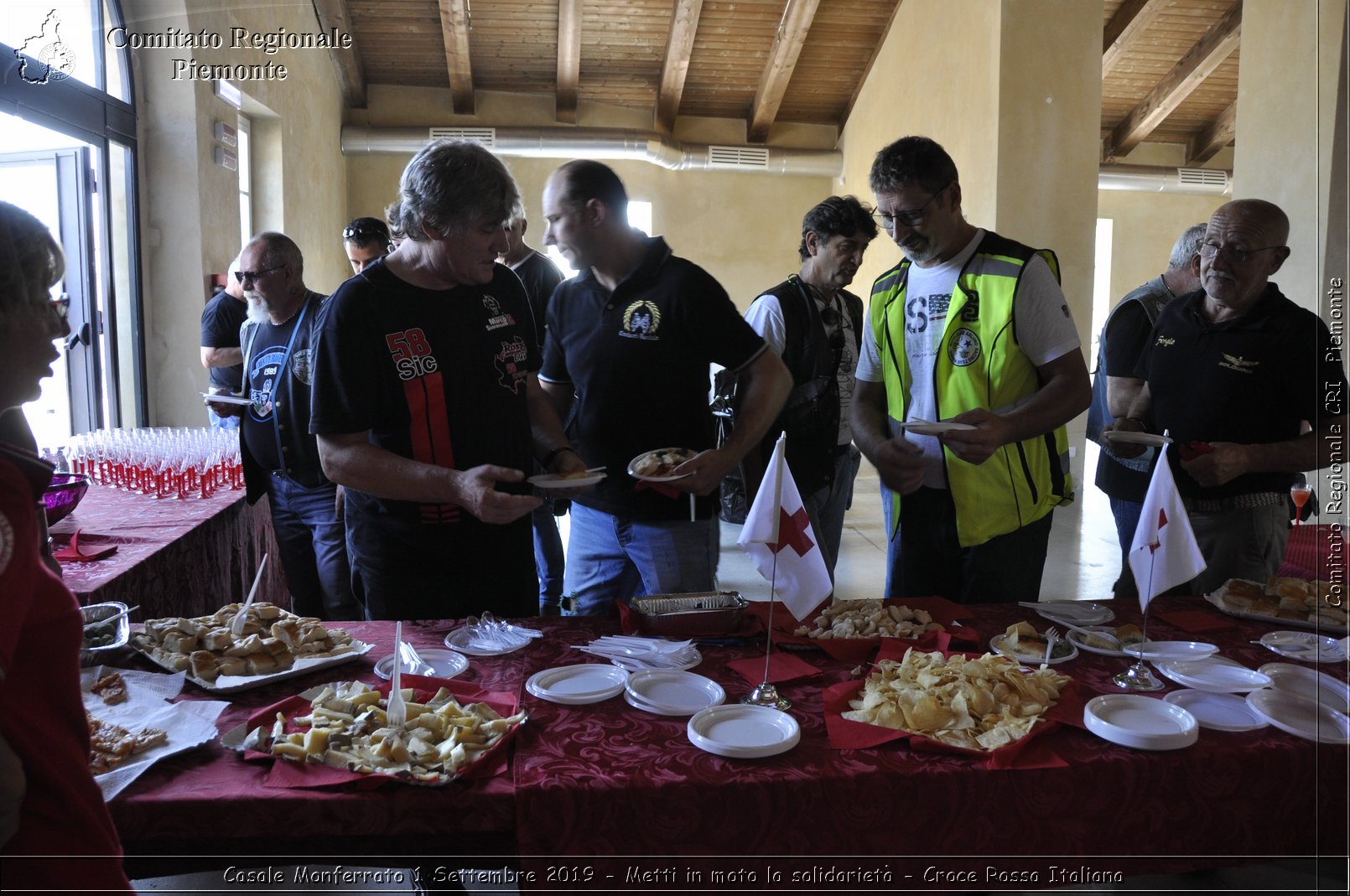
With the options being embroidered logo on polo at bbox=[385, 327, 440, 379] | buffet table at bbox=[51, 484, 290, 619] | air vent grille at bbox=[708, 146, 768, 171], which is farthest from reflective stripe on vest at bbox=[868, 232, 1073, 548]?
air vent grille at bbox=[708, 146, 768, 171]

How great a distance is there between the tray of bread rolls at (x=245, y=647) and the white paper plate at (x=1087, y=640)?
55.6 inches

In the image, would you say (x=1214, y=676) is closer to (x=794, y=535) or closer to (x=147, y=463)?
(x=794, y=535)

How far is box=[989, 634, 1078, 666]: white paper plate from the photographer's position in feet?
5.80

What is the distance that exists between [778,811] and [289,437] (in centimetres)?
246

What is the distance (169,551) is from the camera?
8.99 feet

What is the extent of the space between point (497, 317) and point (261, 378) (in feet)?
5.28

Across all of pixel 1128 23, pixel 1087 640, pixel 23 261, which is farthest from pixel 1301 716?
pixel 1128 23

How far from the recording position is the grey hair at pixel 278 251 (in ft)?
10.8

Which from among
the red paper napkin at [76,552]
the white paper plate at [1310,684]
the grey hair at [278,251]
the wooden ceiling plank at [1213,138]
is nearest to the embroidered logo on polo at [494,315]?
the red paper napkin at [76,552]

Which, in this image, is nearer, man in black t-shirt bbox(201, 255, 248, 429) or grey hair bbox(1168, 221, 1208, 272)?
grey hair bbox(1168, 221, 1208, 272)

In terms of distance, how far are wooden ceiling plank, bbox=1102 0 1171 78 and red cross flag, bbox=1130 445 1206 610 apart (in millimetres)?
8229

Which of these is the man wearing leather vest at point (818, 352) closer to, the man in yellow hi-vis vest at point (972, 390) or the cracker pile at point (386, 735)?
the man in yellow hi-vis vest at point (972, 390)

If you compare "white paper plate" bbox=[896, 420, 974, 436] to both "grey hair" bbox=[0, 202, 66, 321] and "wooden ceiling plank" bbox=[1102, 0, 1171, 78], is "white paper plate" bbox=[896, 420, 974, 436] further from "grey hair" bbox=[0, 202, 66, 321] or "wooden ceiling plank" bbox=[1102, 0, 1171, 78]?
"wooden ceiling plank" bbox=[1102, 0, 1171, 78]

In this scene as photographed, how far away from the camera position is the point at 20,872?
3.16ft
